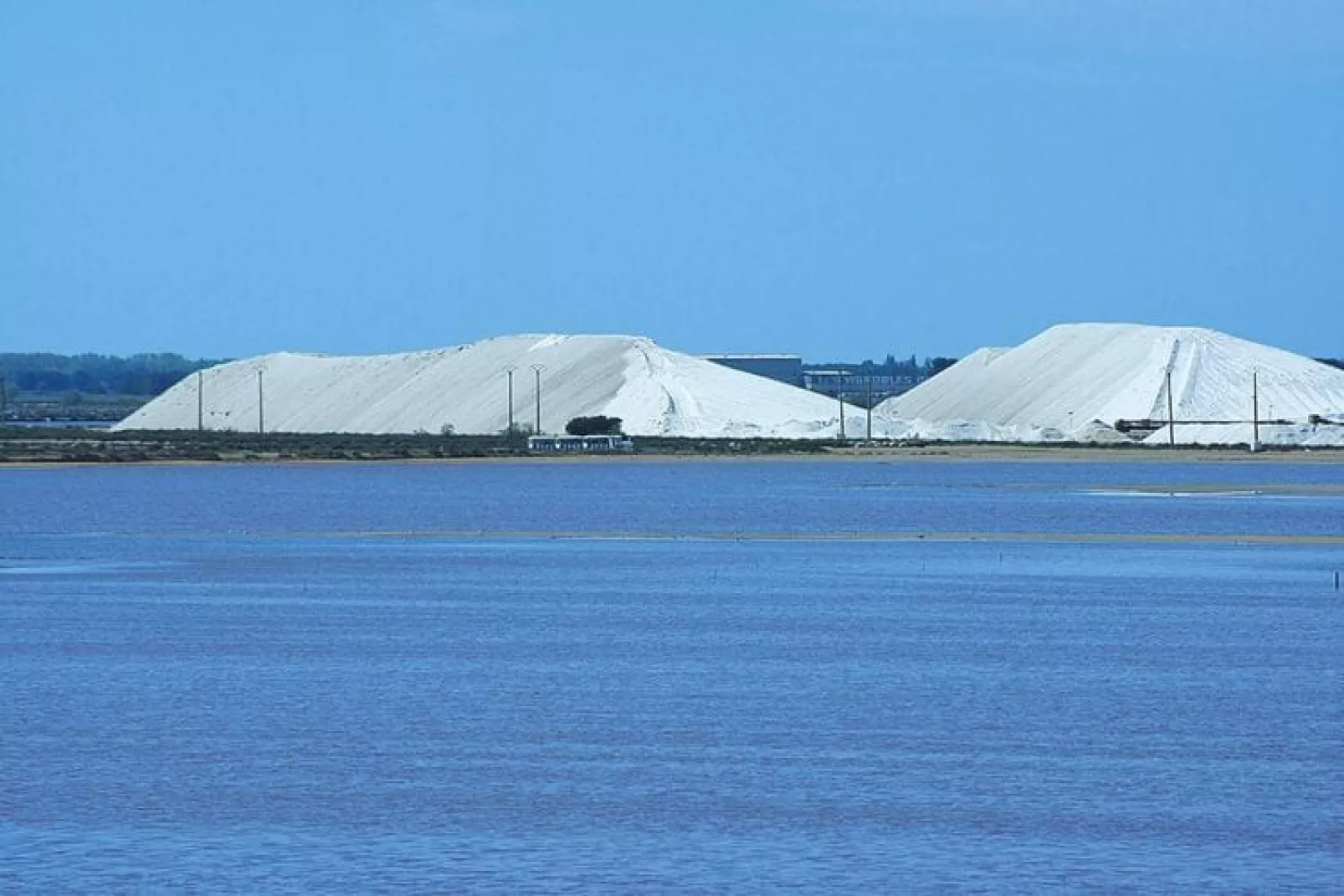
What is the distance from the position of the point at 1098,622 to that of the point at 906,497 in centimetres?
3881

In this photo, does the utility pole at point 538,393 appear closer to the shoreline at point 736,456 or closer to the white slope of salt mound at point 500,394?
the white slope of salt mound at point 500,394

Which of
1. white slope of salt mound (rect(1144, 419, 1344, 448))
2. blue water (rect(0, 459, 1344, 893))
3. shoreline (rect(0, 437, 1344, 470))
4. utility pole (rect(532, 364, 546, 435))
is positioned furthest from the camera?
utility pole (rect(532, 364, 546, 435))

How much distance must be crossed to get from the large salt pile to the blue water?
86.3 m

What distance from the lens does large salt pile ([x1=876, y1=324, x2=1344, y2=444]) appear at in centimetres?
13688

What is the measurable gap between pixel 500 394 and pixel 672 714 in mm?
133236

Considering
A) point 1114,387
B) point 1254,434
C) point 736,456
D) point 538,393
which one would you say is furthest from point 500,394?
point 1254,434

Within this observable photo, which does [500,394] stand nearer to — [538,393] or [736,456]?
[538,393]

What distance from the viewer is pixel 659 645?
30.4m

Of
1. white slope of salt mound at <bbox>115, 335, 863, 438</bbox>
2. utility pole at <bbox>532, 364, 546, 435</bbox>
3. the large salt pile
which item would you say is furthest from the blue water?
white slope of salt mound at <bbox>115, 335, 863, 438</bbox>

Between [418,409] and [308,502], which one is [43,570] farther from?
[418,409]

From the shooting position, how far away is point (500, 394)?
15638 cm

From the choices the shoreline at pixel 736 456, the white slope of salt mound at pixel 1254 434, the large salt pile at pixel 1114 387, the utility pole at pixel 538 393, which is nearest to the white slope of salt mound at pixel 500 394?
the utility pole at pixel 538 393

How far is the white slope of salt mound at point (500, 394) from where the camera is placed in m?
142

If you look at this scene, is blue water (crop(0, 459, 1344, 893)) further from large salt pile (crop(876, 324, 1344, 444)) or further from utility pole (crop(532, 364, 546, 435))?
utility pole (crop(532, 364, 546, 435))
